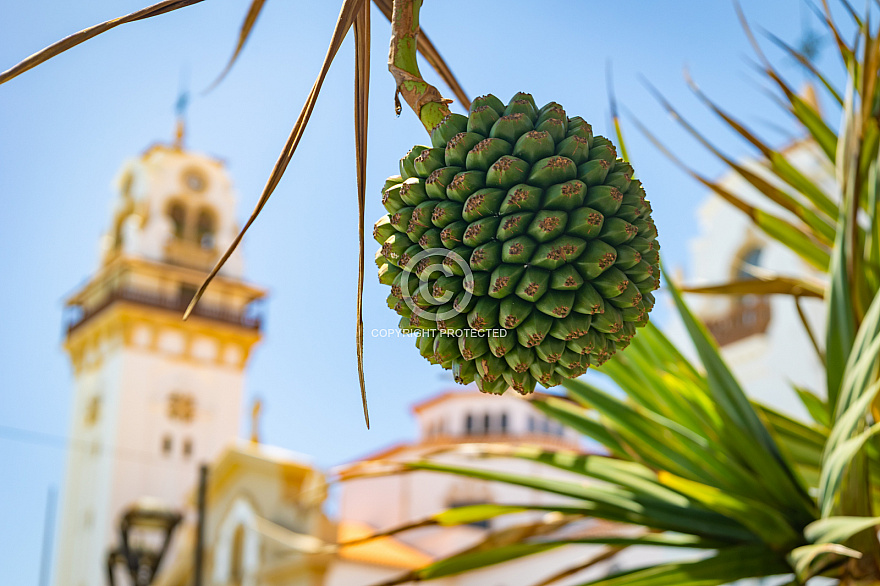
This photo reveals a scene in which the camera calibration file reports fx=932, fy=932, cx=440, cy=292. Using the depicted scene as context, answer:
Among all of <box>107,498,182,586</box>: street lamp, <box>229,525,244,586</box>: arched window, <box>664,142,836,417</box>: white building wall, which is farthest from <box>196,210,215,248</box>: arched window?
<box>107,498,182,586</box>: street lamp

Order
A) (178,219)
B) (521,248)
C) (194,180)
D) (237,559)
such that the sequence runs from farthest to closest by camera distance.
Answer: (194,180) < (178,219) < (237,559) < (521,248)

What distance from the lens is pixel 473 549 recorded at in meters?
1.92

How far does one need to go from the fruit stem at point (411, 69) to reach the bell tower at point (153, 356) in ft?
82.1

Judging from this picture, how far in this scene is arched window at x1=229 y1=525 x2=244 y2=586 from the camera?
15242 mm

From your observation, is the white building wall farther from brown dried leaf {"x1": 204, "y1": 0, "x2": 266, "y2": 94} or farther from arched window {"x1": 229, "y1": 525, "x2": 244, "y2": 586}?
arched window {"x1": 229, "y1": 525, "x2": 244, "y2": 586}

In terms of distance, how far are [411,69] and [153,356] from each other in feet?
88.9

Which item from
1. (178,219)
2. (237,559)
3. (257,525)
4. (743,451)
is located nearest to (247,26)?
(743,451)

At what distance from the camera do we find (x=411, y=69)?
67cm

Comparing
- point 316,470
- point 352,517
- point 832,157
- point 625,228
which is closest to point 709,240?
point 316,470

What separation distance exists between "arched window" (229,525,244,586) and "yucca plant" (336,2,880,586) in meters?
14.2

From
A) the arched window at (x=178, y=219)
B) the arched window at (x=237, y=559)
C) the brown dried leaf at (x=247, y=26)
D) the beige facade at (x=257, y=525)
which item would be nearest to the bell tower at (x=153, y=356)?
the arched window at (x=178, y=219)

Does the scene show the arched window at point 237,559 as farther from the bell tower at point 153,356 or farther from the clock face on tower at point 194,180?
the clock face on tower at point 194,180

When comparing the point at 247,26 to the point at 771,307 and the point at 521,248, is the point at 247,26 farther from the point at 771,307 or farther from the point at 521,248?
the point at 771,307

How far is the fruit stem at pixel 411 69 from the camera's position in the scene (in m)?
0.66
